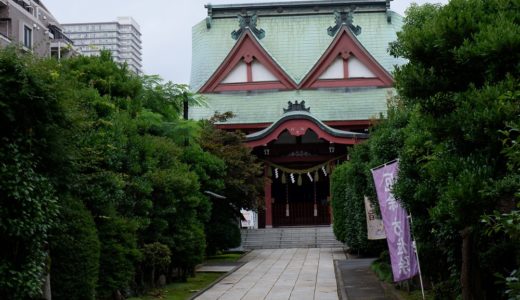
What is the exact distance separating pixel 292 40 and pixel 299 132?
10.4 metres

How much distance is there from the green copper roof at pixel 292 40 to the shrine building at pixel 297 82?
67 mm

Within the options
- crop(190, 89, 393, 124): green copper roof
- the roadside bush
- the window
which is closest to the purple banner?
the roadside bush

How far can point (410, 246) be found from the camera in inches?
528

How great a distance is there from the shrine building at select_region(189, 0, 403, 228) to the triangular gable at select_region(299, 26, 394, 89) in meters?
0.06

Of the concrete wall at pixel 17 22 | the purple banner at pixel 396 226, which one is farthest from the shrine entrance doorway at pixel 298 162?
the purple banner at pixel 396 226

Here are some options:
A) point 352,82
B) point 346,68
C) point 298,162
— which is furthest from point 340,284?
point 346,68

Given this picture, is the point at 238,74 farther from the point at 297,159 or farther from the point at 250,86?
the point at 297,159

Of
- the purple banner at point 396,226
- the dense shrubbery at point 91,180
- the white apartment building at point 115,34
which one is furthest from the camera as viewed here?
the white apartment building at point 115,34

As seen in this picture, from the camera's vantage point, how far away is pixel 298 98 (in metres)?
41.0

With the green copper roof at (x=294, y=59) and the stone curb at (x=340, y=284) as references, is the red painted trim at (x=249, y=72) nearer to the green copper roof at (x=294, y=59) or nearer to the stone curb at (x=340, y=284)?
the green copper roof at (x=294, y=59)

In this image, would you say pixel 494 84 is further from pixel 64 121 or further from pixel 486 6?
pixel 64 121

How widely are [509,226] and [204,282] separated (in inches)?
635

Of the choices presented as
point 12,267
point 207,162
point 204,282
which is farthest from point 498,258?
point 207,162

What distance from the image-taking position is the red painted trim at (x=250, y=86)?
4169 centimetres
